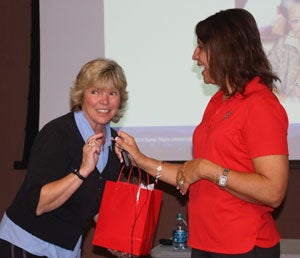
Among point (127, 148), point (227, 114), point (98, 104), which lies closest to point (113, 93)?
point (98, 104)

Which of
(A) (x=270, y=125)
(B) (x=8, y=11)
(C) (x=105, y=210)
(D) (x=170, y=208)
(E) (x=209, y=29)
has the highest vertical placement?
(B) (x=8, y=11)

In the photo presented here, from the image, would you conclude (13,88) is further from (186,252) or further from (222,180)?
(222,180)

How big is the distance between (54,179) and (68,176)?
75 mm

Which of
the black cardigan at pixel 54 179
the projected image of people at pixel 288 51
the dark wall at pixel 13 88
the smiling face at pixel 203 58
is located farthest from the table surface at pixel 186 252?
the smiling face at pixel 203 58

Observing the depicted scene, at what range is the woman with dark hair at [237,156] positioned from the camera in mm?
1903

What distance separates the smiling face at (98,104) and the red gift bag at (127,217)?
336 millimetres

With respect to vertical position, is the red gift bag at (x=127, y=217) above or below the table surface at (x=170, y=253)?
above

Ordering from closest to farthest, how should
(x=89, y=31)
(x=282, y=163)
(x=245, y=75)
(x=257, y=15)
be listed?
1. (x=282, y=163)
2. (x=245, y=75)
3. (x=257, y=15)
4. (x=89, y=31)

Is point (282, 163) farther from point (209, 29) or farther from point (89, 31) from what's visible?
point (89, 31)

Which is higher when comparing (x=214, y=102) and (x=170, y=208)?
(x=214, y=102)

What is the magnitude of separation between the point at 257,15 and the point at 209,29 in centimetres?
168

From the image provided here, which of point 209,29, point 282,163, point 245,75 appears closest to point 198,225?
point 282,163

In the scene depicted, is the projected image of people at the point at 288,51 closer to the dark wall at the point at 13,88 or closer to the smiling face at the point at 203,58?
the smiling face at the point at 203,58

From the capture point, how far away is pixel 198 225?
206 cm
